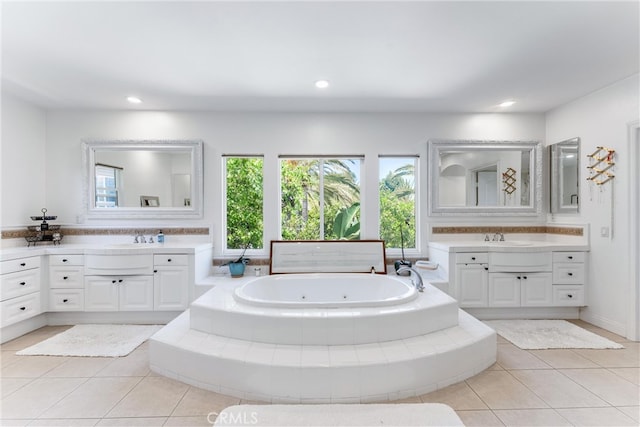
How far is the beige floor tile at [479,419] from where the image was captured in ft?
6.14

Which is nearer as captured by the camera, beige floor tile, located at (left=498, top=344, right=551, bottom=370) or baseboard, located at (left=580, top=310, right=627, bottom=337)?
beige floor tile, located at (left=498, top=344, right=551, bottom=370)

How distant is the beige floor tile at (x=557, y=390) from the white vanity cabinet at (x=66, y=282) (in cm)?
428

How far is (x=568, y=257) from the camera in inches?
139

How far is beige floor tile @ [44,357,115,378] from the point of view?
96.7 inches

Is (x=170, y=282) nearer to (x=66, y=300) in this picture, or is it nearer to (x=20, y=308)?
(x=66, y=300)

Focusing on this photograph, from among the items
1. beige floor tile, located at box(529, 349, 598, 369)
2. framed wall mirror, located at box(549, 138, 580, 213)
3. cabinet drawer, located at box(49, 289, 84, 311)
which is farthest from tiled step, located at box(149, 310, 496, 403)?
framed wall mirror, located at box(549, 138, 580, 213)

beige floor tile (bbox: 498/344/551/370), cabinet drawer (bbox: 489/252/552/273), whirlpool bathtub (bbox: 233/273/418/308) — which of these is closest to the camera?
beige floor tile (bbox: 498/344/551/370)

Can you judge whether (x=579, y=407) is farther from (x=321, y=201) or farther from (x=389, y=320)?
(x=321, y=201)

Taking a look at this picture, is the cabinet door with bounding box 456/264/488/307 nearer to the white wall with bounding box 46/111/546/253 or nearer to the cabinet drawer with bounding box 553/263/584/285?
the white wall with bounding box 46/111/546/253

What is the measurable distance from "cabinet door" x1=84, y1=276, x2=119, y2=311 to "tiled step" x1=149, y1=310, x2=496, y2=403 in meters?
1.35

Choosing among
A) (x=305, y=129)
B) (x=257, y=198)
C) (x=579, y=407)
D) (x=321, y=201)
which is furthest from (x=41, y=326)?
(x=579, y=407)

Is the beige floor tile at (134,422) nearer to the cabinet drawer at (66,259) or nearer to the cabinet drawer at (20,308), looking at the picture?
the cabinet drawer at (20,308)

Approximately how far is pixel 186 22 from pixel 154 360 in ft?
8.24

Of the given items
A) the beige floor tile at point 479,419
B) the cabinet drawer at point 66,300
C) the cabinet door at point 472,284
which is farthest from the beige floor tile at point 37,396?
the cabinet door at point 472,284
